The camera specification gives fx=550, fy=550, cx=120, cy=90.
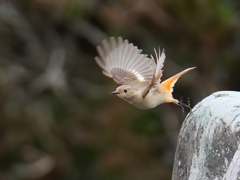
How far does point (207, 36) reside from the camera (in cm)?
745

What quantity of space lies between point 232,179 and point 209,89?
200 inches

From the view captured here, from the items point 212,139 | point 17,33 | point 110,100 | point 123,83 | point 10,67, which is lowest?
point 212,139

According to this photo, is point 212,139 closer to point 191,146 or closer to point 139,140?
point 191,146

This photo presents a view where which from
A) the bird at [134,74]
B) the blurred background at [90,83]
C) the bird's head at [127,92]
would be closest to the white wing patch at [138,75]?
the bird at [134,74]

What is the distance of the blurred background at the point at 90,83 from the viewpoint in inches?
303

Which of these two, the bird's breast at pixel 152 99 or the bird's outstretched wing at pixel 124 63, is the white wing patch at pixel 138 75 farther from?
the bird's breast at pixel 152 99

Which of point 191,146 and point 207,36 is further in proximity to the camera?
point 207,36

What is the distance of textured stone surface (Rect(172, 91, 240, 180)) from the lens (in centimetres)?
267

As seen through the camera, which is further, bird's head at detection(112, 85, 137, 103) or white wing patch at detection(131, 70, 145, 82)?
white wing patch at detection(131, 70, 145, 82)

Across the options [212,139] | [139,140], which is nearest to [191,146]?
[212,139]

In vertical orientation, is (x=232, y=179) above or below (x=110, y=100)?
below

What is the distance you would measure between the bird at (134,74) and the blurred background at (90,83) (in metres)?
3.00

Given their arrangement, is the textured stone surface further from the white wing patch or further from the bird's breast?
the white wing patch

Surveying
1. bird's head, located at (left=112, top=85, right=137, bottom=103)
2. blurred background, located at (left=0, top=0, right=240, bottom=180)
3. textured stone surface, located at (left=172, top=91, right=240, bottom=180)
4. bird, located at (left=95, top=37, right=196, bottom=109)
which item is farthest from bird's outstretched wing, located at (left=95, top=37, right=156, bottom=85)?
blurred background, located at (left=0, top=0, right=240, bottom=180)
